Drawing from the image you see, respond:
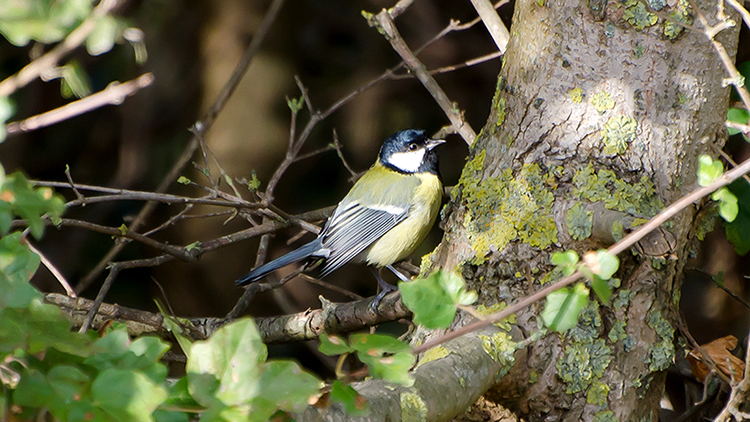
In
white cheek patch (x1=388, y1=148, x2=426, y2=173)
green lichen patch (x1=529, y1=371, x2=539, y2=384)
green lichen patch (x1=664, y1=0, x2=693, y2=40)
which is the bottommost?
green lichen patch (x1=529, y1=371, x2=539, y2=384)

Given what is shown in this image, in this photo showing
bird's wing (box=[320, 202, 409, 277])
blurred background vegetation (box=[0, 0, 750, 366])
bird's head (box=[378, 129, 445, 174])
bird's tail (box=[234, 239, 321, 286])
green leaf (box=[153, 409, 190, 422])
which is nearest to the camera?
green leaf (box=[153, 409, 190, 422])

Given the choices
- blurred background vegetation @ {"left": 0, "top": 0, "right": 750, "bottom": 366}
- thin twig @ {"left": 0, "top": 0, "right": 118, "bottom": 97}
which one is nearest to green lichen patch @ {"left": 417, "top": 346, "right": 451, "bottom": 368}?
thin twig @ {"left": 0, "top": 0, "right": 118, "bottom": 97}

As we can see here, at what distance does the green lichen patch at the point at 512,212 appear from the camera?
171 centimetres

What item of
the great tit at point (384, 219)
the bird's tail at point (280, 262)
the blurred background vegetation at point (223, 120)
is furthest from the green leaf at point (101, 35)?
the blurred background vegetation at point (223, 120)

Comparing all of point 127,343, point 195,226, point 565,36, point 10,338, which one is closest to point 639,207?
point 565,36

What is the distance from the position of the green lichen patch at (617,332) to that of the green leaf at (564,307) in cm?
82

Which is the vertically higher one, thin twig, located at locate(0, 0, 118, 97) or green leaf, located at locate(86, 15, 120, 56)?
thin twig, located at locate(0, 0, 118, 97)

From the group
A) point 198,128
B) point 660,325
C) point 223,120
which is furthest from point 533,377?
point 223,120

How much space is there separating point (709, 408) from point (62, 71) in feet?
6.78

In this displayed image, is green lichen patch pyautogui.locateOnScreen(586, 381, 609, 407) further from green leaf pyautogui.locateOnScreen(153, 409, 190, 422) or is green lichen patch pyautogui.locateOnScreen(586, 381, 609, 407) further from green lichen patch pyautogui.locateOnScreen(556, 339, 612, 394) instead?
green leaf pyautogui.locateOnScreen(153, 409, 190, 422)

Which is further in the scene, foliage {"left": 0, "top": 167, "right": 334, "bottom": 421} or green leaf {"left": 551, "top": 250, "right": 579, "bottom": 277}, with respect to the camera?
green leaf {"left": 551, "top": 250, "right": 579, "bottom": 277}

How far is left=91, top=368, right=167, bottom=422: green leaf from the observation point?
0.68 m

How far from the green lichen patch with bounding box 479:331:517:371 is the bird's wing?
1373mm

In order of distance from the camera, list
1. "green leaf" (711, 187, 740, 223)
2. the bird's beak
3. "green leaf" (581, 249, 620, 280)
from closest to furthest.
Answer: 1. "green leaf" (581, 249, 620, 280)
2. "green leaf" (711, 187, 740, 223)
3. the bird's beak
